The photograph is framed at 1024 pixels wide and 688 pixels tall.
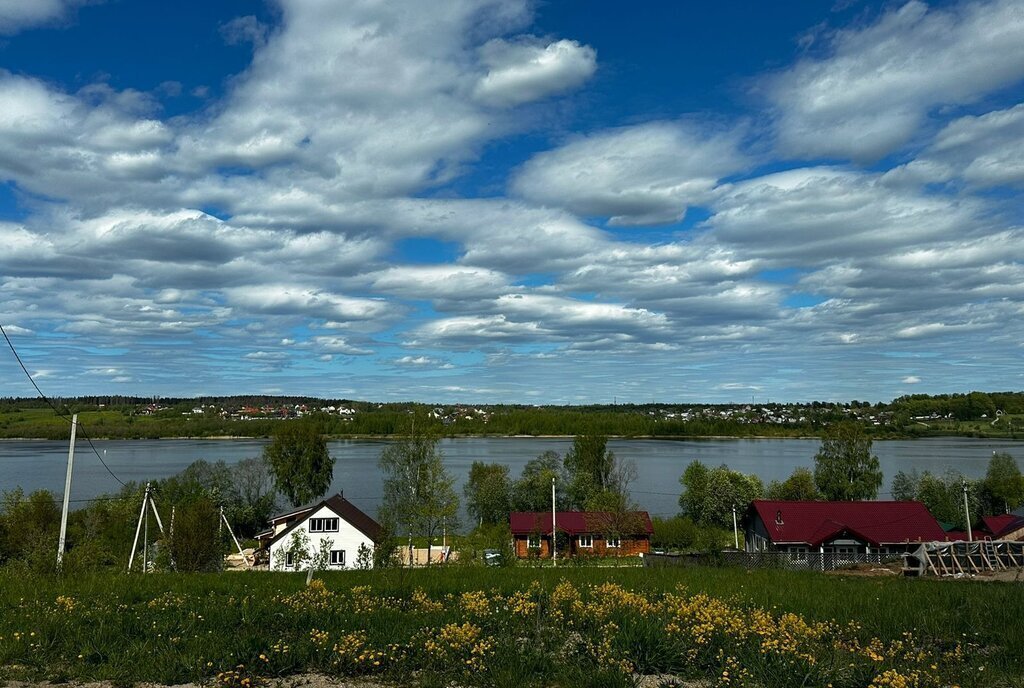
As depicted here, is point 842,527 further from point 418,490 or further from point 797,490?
point 797,490

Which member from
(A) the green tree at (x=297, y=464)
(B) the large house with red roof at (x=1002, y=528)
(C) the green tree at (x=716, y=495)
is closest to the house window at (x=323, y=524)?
(A) the green tree at (x=297, y=464)

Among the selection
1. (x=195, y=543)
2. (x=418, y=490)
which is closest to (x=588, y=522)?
(x=418, y=490)

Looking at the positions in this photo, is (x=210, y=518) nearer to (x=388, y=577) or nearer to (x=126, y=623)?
(x=388, y=577)

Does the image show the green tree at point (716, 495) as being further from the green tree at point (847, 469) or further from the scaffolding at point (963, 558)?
the scaffolding at point (963, 558)

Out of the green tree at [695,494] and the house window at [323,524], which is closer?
the house window at [323,524]

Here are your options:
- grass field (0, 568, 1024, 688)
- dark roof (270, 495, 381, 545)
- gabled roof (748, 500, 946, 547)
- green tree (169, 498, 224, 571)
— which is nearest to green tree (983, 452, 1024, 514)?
gabled roof (748, 500, 946, 547)

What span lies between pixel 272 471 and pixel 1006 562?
176 feet

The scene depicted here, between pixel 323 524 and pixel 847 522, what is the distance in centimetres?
2824

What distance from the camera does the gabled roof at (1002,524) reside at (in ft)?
139

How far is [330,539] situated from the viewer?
40000 mm

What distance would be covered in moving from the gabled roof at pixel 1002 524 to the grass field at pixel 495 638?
123 feet

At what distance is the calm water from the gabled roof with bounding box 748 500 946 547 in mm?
20284

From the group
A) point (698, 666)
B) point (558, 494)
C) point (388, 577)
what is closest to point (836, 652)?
point (698, 666)

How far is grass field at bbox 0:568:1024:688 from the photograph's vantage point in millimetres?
7293
